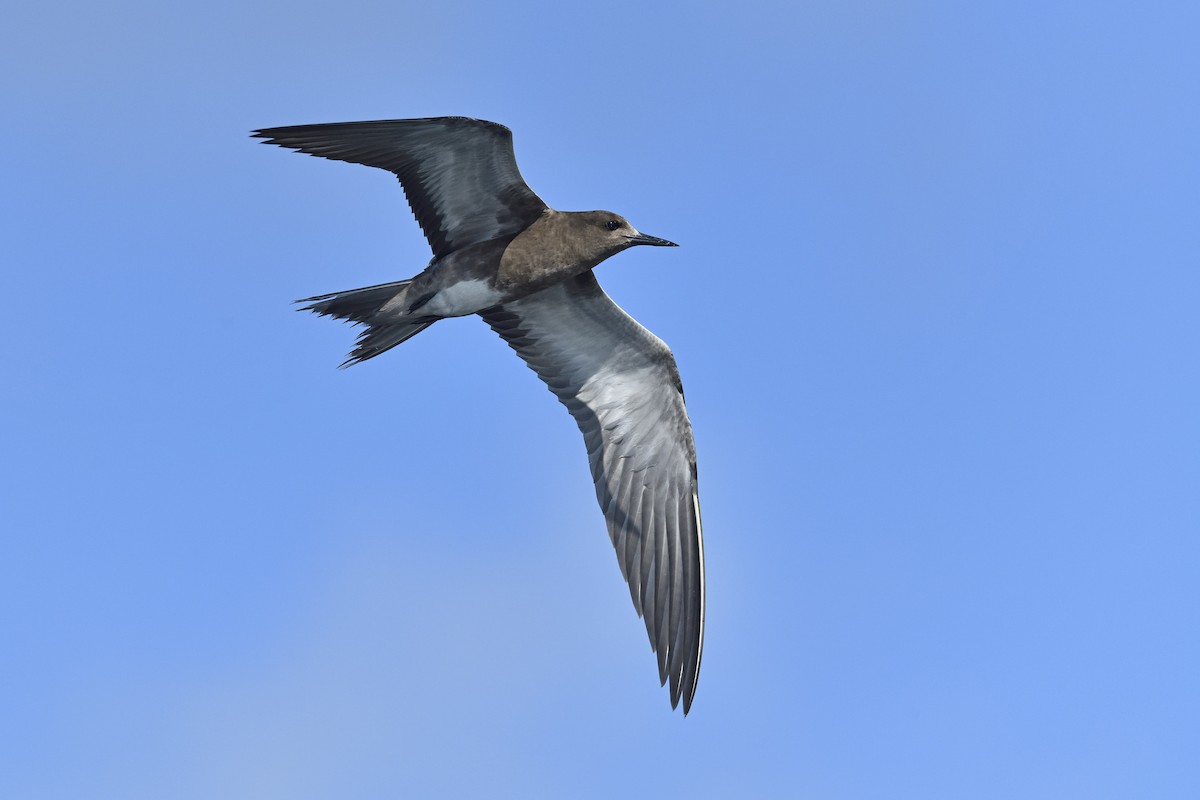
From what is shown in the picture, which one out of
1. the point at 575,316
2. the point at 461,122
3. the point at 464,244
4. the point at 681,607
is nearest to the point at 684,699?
the point at 681,607

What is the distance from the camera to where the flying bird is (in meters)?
11.6

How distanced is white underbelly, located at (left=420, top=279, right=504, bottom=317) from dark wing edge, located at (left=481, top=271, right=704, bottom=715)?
0.75m

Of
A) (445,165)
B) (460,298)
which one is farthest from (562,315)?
(445,165)

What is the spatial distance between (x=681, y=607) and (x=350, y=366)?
4.10 meters

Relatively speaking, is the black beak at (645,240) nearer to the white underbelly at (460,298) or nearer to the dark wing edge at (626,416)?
the dark wing edge at (626,416)

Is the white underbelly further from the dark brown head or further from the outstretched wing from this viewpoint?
the dark brown head

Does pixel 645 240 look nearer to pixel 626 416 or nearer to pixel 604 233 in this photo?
pixel 604 233

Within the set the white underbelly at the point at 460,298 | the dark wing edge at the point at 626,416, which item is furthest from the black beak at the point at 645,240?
the white underbelly at the point at 460,298

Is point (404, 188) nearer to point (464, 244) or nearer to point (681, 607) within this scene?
point (464, 244)

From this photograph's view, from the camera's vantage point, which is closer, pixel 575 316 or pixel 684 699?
pixel 684 699

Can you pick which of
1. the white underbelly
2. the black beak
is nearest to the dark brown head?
the black beak

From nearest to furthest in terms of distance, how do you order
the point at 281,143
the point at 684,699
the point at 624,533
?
the point at 281,143, the point at 684,699, the point at 624,533

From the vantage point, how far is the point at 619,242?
1210cm

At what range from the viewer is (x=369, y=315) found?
40.1 feet
